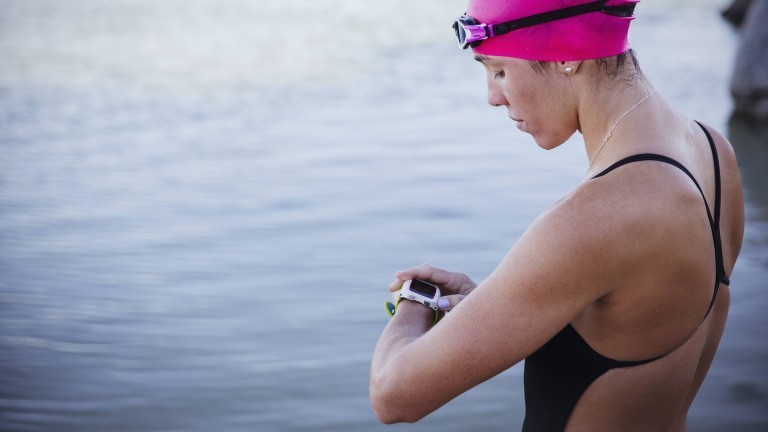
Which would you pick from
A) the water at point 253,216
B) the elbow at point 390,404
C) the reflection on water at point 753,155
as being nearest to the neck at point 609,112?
the elbow at point 390,404

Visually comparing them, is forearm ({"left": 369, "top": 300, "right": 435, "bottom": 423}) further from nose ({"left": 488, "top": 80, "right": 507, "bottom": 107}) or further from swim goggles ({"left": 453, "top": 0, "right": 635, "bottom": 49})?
swim goggles ({"left": 453, "top": 0, "right": 635, "bottom": 49})

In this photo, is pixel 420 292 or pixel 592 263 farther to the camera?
pixel 420 292

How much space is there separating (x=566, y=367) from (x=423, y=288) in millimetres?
379

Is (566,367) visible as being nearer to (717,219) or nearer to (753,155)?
(717,219)

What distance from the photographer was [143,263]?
579 cm

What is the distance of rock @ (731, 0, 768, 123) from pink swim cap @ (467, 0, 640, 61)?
324 inches

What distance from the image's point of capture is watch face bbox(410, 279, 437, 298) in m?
1.96

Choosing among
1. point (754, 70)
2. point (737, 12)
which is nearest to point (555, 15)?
point (754, 70)

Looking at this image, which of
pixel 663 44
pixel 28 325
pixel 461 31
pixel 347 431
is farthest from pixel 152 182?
pixel 663 44

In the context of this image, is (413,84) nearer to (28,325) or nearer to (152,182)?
(152,182)

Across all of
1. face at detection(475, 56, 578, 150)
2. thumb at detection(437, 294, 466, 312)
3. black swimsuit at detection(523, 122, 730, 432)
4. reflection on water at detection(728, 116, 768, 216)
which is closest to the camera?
black swimsuit at detection(523, 122, 730, 432)

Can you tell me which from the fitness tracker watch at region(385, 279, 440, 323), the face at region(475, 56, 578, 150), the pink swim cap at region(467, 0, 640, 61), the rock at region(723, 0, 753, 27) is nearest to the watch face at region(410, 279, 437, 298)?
the fitness tracker watch at region(385, 279, 440, 323)

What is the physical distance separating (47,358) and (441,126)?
207 inches

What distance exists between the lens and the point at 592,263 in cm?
148
